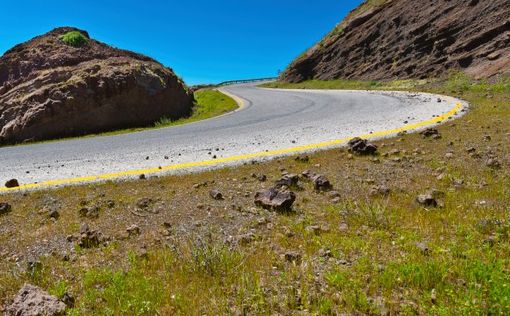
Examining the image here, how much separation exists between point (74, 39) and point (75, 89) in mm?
5787

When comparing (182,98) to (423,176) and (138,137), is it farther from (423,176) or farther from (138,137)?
(423,176)

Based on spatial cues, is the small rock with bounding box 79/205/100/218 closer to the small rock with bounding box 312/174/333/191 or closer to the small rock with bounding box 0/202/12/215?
the small rock with bounding box 0/202/12/215

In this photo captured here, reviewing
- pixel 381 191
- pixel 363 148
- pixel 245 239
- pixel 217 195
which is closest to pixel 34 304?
pixel 245 239

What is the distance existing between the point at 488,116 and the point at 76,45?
20.3 metres

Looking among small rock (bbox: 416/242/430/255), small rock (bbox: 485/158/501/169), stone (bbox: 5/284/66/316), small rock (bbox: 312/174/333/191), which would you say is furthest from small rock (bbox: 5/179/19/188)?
small rock (bbox: 485/158/501/169)

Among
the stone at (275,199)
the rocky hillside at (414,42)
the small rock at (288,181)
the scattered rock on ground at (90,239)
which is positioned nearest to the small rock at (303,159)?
the small rock at (288,181)

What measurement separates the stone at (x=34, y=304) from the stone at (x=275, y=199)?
9.20 ft

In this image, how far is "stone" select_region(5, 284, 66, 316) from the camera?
3.16m

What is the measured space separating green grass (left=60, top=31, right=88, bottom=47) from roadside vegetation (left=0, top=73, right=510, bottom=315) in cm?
1715

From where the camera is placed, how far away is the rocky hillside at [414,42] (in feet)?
90.2

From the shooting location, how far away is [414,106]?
648 inches

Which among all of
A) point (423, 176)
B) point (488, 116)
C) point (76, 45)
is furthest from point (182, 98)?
point (423, 176)

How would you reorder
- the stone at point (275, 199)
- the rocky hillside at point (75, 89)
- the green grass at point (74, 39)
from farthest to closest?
the green grass at point (74, 39), the rocky hillside at point (75, 89), the stone at point (275, 199)

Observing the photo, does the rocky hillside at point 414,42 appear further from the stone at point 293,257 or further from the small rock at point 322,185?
the stone at point 293,257
